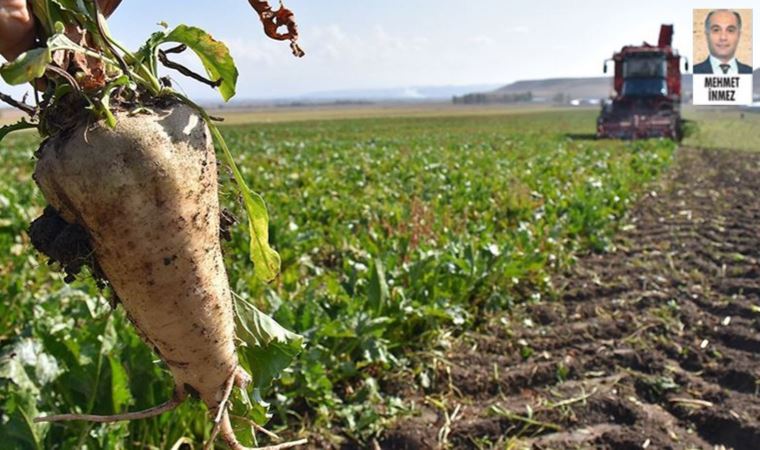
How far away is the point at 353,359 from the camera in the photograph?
325 cm

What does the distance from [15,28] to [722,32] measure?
21.5m

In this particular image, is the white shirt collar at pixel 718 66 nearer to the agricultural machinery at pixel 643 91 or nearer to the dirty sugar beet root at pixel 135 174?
the agricultural machinery at pixel 643 91

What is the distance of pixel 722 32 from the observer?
63.2 ft

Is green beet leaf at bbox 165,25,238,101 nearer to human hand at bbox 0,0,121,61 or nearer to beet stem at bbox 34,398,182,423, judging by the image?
human hand at bbox 0,0,121,61

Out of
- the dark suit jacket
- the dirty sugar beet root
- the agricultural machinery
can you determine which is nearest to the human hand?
the dirty sugar beet root

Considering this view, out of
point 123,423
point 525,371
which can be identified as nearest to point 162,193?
point 123,423

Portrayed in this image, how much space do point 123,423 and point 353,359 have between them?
4.23 feet

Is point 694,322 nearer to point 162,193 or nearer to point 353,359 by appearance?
point 353,359

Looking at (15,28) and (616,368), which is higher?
(15,28)

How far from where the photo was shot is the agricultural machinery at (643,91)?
1908 centimetres

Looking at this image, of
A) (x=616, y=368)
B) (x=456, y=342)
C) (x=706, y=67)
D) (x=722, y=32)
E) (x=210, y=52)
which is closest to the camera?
(x=210, y=52)

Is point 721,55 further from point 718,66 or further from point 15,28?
point 15,28

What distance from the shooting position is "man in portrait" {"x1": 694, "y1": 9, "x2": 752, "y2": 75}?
19.0 metres

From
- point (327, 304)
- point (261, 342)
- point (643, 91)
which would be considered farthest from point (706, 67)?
point (261, 342)
